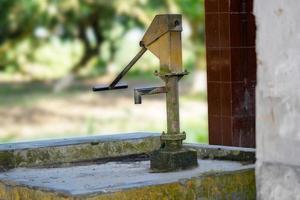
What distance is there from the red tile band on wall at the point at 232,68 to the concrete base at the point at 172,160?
0.98 m

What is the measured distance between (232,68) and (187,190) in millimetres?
1512

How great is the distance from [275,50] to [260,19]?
0.14 meters

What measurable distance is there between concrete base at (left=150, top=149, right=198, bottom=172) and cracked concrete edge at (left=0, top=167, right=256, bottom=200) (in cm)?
31

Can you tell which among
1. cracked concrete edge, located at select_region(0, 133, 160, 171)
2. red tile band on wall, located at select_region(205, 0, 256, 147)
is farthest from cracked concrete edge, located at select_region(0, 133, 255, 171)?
red tile band on wall, located at select_region(205, 0, 256, 147)

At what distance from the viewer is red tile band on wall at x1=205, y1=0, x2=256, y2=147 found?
4750 mm

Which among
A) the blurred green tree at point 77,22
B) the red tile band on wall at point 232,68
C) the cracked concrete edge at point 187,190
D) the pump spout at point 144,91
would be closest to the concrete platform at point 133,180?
the cracked concrete edge at point 187,190

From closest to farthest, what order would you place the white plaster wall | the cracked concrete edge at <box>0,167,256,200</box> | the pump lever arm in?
1. the white plaster wall
2. the cracked concrete edge at <box>0,167,256,200</box>
3. the pump lever arm

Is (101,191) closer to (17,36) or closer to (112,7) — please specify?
(112,7)

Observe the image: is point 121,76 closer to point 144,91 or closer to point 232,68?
point 144,91

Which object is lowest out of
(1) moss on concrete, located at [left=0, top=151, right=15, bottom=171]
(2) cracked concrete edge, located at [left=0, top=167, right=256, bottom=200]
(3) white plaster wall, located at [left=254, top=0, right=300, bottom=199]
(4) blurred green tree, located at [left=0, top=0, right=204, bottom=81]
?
(2) cracked concrete edge, located at [left=0, top=167, right=256, bottom=200]

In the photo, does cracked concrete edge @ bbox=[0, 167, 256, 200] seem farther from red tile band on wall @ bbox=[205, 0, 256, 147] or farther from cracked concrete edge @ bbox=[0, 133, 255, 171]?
red tile band on wall @ bbox=[205, 0, 256, 147]

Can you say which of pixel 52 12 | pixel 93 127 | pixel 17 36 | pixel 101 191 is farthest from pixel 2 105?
pixel 101 191

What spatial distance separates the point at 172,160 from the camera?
374 centimetres

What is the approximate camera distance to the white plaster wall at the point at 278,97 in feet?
9.70
